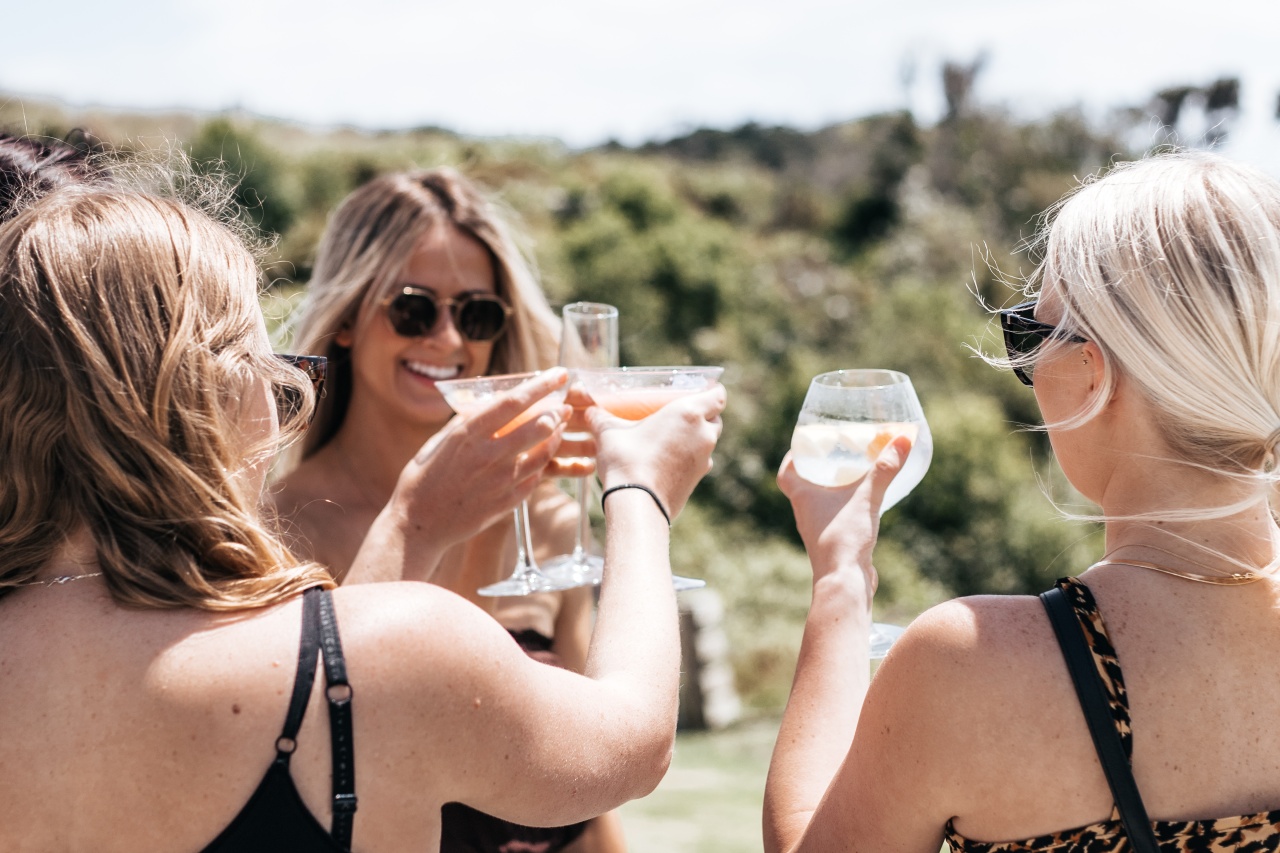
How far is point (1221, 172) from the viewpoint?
5.44ft

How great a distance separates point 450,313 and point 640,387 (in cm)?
119

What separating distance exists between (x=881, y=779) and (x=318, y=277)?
2.49 metres

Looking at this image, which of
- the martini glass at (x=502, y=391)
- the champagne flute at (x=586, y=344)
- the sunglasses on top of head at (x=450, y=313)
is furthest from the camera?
the sunglasses on top of head at (x=450, y=313)

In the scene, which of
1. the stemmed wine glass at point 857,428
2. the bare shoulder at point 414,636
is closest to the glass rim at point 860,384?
the stemmed wine glass at point 857,428

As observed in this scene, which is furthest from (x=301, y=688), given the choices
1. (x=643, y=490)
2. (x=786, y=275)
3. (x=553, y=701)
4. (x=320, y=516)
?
(x=786, y=275)

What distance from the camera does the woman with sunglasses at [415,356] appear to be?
314 centimetres

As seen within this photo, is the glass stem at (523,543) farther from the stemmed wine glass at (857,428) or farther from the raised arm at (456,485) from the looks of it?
the stemmed wine glass at (857,428)

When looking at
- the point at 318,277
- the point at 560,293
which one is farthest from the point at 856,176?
the point at 318,277

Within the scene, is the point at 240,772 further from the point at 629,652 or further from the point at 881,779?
the point at 881,779

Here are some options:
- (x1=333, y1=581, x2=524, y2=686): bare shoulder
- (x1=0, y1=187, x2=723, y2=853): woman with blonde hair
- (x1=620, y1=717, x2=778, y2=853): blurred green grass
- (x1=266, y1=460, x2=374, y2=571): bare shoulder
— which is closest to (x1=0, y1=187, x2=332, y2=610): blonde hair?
(x1=0, y1=187, x2=723, y2=853): woman with blonde hair

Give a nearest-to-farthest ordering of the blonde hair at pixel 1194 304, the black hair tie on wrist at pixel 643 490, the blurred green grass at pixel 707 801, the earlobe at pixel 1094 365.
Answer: the blonde hair at pixel 1194 304 → the earlobe at pixel 1094 365 → the black hair tie on wrist at pixel 643 490 → the blurred green grass at pixel 707 801

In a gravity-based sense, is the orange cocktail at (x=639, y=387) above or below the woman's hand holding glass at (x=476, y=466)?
above

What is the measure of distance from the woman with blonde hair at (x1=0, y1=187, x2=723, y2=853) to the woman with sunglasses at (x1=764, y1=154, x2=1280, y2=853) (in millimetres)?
404

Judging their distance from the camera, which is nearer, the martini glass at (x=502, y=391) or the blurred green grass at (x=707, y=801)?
the martini glass at (x=502, y=391)
